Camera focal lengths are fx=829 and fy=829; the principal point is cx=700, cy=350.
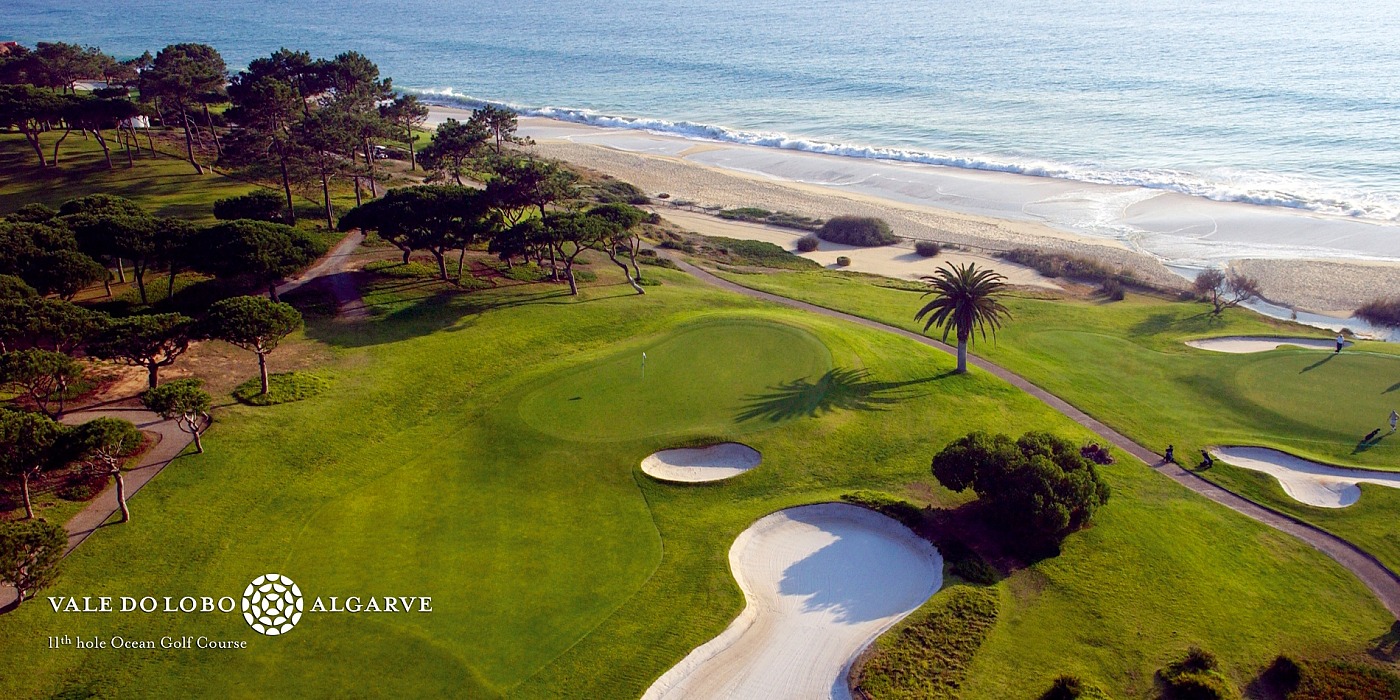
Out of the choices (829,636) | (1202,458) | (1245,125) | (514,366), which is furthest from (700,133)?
(829,636)

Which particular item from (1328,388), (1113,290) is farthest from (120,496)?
(1113,290)

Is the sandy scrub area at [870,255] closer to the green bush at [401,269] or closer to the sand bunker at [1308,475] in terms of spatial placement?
the sand bunker at [1308,475]

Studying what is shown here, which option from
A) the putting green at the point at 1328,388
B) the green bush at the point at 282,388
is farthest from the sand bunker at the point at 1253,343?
the green bush at the point at 282,388

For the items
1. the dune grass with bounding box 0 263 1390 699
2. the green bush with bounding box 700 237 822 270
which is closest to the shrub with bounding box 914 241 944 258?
the green bush with bounding box 700 237 822 270

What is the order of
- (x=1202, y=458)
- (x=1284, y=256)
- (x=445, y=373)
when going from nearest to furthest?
1. (x=1202, y=458)
2. (x=445, y=373)
3. (x=1284, y=256)

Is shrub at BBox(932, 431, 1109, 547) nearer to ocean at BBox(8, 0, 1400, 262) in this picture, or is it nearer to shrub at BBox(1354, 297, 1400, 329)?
shrub at BBox(1354, 297, 1400, 329)

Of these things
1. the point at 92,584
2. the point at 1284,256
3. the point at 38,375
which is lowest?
the point at 92,584

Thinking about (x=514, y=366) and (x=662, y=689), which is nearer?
(x=662, y=689)

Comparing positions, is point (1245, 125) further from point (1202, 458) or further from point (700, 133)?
point (1202, 458)

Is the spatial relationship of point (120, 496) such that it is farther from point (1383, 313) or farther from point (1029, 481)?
point (1383, 313)
